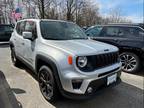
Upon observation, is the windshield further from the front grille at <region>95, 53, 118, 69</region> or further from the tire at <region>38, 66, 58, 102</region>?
the front grille at <region>95, 53, 118, 69</region>

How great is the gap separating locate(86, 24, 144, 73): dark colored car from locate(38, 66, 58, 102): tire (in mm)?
3083

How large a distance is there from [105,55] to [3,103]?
2.24 meters

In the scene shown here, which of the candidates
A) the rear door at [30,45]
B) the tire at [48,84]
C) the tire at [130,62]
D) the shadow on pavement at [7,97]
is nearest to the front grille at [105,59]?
the tire at [48,84]

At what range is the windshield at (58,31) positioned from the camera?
381 cm

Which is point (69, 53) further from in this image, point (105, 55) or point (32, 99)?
point (32, 99)

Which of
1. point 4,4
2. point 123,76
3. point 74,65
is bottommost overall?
point 123,76

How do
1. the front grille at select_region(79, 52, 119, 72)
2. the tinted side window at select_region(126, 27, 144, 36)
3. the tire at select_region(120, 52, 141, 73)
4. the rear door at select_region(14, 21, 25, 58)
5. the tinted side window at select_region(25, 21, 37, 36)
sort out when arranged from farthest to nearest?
the tinted side window at select_region(126, 27, 144, 36)
the tire at select_region(120, 52, 141, 73)
the rear door at select_region(14, 21, 25, 58)
the tinted side window at select_region(25, 21, 37, 36)
the front grille at select_region(79, 52, 119, 72)

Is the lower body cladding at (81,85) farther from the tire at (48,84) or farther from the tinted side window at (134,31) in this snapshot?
the tinted side window at (134,31)

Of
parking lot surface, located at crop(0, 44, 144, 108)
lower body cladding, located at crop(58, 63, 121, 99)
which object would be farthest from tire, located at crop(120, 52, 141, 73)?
lower body cladding, located at crop(58, 63, 121, 99)

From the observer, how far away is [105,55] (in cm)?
329

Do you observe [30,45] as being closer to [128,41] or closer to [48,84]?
[48,84]

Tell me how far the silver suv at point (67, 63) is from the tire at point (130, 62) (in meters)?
1.91

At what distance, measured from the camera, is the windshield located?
3.81 meters

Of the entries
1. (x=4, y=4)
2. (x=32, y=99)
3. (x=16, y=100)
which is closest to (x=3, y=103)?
(x=16, y=100)
